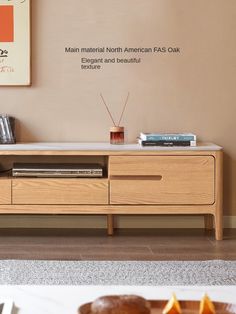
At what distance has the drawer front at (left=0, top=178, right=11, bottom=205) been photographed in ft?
12.9

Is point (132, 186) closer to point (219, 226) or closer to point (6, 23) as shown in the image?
point (219, 226)

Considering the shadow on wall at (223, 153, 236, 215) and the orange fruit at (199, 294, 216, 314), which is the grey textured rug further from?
the orange fruit at (199, 294, 216, 314)

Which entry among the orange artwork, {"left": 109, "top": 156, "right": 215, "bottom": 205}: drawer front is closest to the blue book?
{"left": 109, "top": 156, "right": 215, "bottom": 205}: drawer front

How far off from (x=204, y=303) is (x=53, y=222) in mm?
3081

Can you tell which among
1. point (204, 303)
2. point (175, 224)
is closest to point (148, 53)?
point (175, 224)

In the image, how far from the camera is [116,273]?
3150 millimetres

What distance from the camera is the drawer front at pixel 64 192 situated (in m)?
3.94

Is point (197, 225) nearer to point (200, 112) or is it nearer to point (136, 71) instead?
point (200, 112)

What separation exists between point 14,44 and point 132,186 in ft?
3.98

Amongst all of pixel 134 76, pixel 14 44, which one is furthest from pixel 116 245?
pixel 14 44

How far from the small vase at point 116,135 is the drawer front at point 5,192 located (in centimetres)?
69

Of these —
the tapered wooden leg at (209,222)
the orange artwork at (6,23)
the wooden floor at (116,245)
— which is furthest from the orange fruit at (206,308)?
the orange artwork at (6,23)

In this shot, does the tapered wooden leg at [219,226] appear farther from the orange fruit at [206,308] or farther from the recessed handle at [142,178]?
the orange fruit at [206,308]

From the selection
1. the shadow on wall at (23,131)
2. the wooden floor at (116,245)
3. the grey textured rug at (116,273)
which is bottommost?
the grey textured rug at (116,273)
